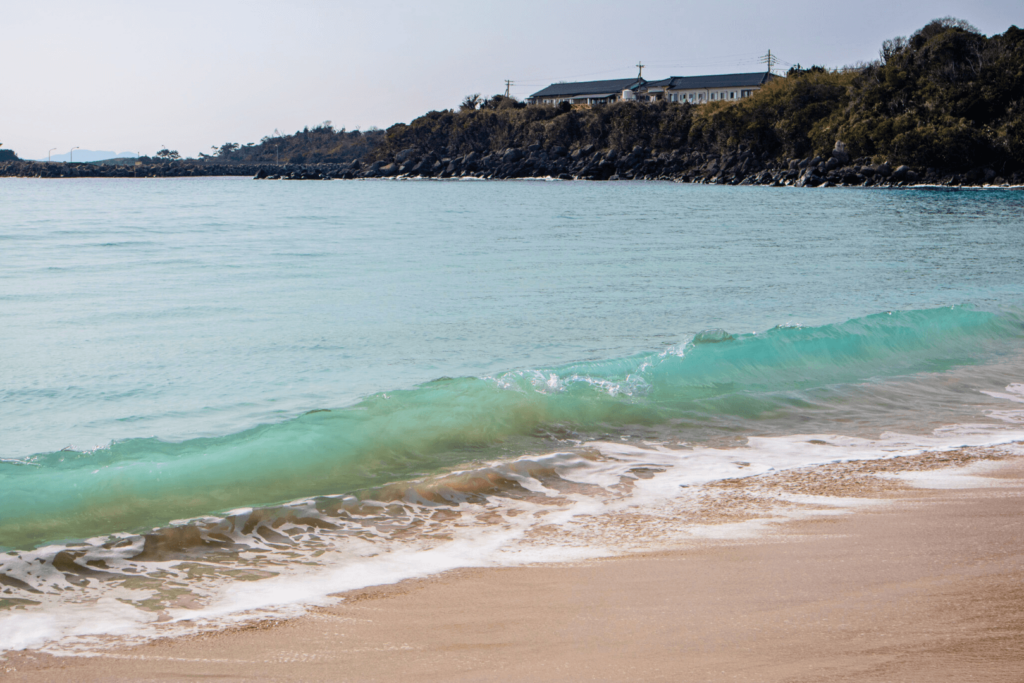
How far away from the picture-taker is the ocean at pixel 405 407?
13.1ft

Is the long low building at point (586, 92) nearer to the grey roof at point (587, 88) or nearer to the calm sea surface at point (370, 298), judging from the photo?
the grey roof at point (587, 88)

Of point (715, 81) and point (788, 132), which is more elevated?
point (715, 81)

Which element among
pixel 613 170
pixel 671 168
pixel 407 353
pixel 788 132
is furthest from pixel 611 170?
pixel 407 353

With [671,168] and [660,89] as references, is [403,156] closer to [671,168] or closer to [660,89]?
[660,89]

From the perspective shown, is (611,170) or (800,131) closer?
(800,131)

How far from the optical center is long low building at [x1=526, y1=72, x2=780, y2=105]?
112375mm

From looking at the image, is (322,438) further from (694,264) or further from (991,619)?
(694,264)

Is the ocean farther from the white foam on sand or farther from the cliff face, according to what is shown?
the cliff face

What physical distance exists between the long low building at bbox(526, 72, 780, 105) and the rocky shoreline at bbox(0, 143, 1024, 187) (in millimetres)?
21117

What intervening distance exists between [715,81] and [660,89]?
9425 mm

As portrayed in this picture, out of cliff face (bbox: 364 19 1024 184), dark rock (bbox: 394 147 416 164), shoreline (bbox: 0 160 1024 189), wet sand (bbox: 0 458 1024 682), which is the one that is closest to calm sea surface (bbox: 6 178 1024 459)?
wet sand (bbox: 0 458 1024 682)

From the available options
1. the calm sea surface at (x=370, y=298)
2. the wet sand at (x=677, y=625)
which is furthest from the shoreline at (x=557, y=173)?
the wet sand at (x=677, y=625)

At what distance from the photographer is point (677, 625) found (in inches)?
119

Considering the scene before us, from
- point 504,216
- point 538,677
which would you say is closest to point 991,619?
point 538,677
